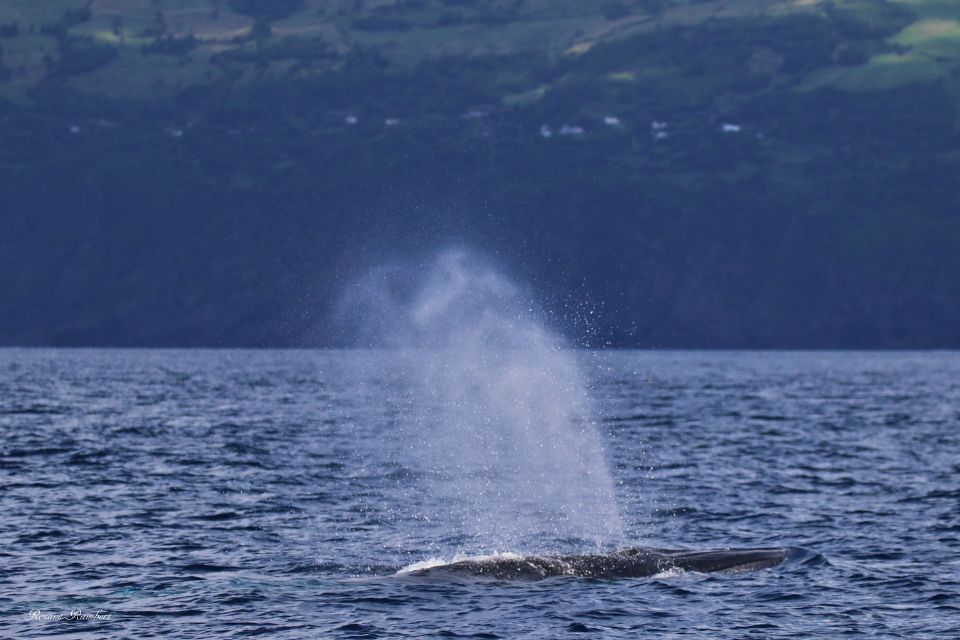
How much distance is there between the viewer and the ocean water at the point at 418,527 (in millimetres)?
29344

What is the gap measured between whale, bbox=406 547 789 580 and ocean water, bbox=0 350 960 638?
57 centimetres

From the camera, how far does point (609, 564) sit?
113 ft

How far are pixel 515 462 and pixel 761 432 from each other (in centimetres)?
2054

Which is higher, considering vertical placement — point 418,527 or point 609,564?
point 418,527

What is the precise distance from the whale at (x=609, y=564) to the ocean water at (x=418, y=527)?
570mm

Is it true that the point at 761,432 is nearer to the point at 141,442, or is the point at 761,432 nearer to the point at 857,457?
the point at 857,457

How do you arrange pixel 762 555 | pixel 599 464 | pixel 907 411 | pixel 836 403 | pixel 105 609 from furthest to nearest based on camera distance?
pixel 836 403 < pixel 907 411 < pixel 599 464 < pixel 762 555 < pixel 105 609

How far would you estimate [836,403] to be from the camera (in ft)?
370

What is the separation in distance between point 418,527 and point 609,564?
29.6 feet

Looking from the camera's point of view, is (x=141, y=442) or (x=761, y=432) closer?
(x=141, y=442)

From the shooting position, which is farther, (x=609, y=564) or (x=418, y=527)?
(x=418, y=527)

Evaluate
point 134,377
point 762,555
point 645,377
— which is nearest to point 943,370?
point 645,377

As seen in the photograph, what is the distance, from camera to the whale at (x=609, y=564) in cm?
3366

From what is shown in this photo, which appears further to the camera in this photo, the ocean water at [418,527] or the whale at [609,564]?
the whale at [609,564]
